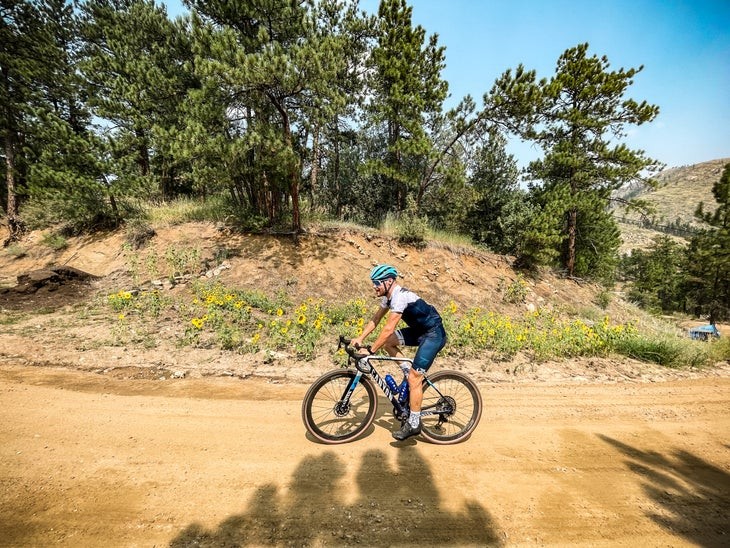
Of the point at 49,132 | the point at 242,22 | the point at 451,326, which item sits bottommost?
the point at 451,326

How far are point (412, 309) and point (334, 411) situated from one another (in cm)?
183

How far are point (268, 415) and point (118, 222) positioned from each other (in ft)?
50.7

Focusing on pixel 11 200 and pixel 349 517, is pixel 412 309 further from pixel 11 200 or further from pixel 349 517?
pixel 11 200

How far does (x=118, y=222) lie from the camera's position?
15180mm

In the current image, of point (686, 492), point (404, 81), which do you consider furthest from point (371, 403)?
point (404, 81)

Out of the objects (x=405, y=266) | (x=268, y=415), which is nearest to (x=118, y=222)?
(x=405, y=266)

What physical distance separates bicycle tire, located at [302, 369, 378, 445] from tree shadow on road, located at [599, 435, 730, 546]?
3.29 metres

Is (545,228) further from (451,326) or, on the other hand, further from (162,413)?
(162,413)

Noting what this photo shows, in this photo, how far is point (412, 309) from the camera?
432 cm

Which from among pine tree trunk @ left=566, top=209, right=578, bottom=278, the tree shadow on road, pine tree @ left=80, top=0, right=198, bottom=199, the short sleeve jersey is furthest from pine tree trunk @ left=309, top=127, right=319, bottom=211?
the tree shadow on road

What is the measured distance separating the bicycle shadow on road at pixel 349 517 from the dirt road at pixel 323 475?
0.01 meters

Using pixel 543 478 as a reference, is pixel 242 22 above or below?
above

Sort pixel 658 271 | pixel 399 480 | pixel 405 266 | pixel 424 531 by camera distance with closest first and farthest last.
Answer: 1. pixel 424 531
2. pixel 399 480
3. pixel 405 266
4. pixel 658 271

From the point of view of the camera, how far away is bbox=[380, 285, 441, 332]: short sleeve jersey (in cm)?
418
